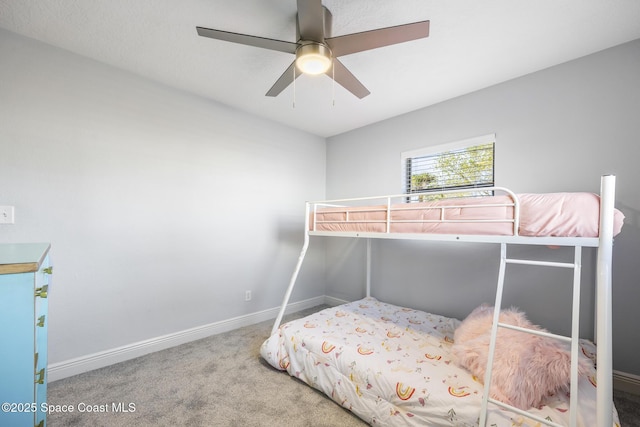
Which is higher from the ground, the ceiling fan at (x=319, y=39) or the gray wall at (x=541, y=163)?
the ceiling fan at (x=319, y=39)

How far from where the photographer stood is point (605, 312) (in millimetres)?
1145

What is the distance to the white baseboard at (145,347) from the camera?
1929mm

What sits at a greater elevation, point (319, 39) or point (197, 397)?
point (319, 39)

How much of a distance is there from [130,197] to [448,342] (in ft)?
9.07

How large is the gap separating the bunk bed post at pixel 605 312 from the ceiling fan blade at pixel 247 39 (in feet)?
5.31

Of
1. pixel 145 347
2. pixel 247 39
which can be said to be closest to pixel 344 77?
pixel 247 39

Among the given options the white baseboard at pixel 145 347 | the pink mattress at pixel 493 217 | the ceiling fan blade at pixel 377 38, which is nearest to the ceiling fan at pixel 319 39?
the ceiling fan blade at pixel 377 38

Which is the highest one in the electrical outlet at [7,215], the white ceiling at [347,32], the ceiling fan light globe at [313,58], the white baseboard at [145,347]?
the white ceiling at [347,32]

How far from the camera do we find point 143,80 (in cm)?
230

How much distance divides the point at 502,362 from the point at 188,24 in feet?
8.78

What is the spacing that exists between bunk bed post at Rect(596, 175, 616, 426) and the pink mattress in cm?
7

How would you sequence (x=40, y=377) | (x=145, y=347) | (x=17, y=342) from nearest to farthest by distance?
(x=17, y=342) < (x=40, y=377) < (x=145, y=347)

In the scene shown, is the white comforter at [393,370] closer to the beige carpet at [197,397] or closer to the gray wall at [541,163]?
the beige carpet at [197,397]

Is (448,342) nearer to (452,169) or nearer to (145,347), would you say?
(452,169)
